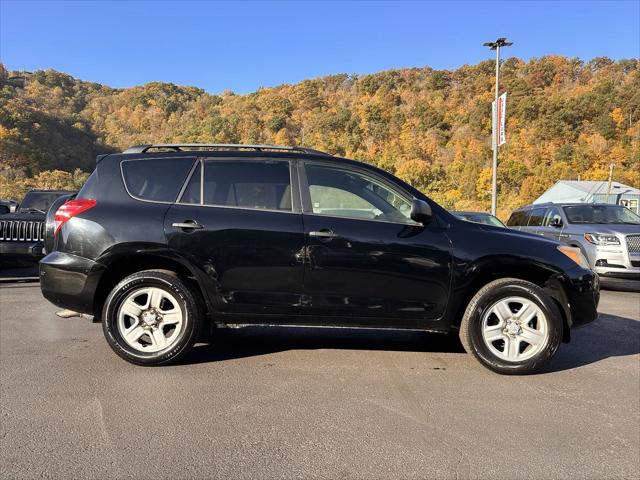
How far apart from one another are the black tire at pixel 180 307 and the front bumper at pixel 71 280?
0.64 feet

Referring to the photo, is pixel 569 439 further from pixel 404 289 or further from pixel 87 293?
pixel 87 293

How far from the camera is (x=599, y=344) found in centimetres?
485

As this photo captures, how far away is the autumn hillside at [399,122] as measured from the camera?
60.0 m

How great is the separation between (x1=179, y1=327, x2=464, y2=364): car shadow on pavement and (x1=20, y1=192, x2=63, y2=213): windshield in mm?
6831

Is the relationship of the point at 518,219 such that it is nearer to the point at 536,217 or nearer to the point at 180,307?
the point at 536,217

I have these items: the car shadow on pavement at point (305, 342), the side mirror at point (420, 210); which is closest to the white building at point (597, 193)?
the car shadow on pavement at point (305, 342)

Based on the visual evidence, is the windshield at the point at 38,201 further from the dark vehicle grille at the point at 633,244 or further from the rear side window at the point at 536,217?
the dark vehicle grille at the point at 633,244

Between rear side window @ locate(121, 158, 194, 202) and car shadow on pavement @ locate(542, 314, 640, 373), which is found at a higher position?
rear side window @ locate(121, 158, 194, 202)

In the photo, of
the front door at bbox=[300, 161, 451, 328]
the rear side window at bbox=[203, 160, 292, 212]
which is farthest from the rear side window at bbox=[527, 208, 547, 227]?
the rear side window at bbox=[203, 160, 292, 212]

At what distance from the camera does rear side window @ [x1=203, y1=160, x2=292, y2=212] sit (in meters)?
3.96

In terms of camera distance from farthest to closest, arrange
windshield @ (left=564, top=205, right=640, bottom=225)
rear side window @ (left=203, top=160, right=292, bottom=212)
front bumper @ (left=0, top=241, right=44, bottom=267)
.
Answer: windshield @ (left=564, top=205, right=640, bottom=225) < front bumper @ (left=0, top=241, right=44, bottom=267) < rear side window @ (left=203, top=160, right=292, bottom=212)

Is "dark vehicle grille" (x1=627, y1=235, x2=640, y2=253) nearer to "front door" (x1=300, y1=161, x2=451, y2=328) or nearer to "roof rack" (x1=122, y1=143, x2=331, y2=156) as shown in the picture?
"front door" (x1=300, y1=161, x2=451, y2=328)

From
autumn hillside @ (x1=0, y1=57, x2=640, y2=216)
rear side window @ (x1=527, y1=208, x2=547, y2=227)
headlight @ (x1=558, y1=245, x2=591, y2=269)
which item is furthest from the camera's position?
autumn hillside @ (x1=0, y1=57, x2=640, y2=216)

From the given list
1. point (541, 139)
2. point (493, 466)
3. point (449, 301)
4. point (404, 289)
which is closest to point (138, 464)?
point (493, 466)
